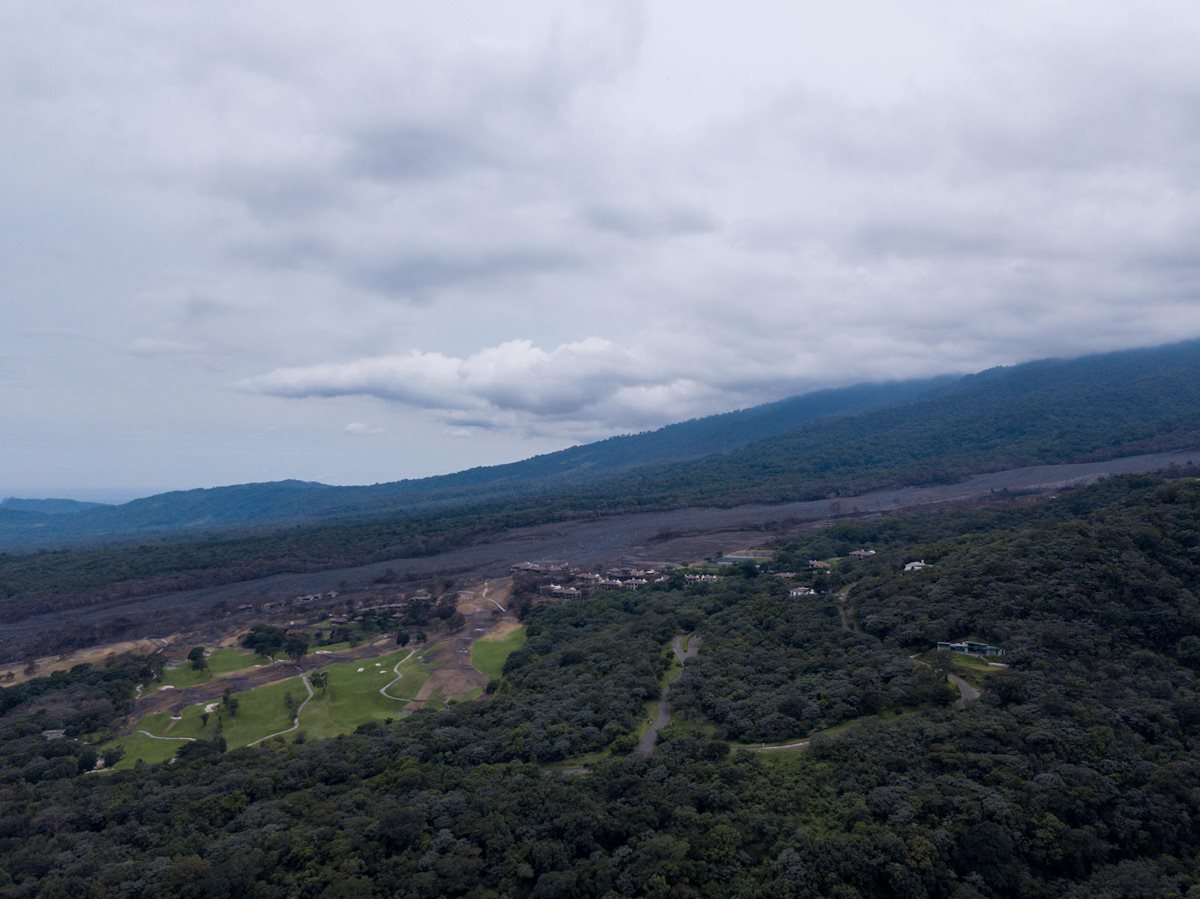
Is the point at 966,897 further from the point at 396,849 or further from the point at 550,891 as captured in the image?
the point at 396,849

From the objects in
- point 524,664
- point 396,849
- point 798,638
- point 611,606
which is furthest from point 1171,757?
point 611,606

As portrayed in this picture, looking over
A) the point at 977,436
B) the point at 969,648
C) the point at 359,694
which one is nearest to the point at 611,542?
A: the point at 359,694

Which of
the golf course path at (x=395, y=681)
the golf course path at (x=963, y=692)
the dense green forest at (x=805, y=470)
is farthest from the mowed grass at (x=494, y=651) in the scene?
the dense green forest at (x=805, y=470)

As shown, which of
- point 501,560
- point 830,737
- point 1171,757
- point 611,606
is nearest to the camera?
point 1171,757

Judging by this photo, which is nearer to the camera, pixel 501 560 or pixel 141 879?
pixel 141 879

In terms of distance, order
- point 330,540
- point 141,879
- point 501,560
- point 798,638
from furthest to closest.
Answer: point 330,540, point 501,560, point 798,638, point 141,879

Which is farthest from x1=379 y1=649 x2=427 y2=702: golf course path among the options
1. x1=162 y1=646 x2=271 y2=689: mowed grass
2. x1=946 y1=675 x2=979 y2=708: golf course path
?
x1=946 y1=675 x2=979 y2=708: golf course path
